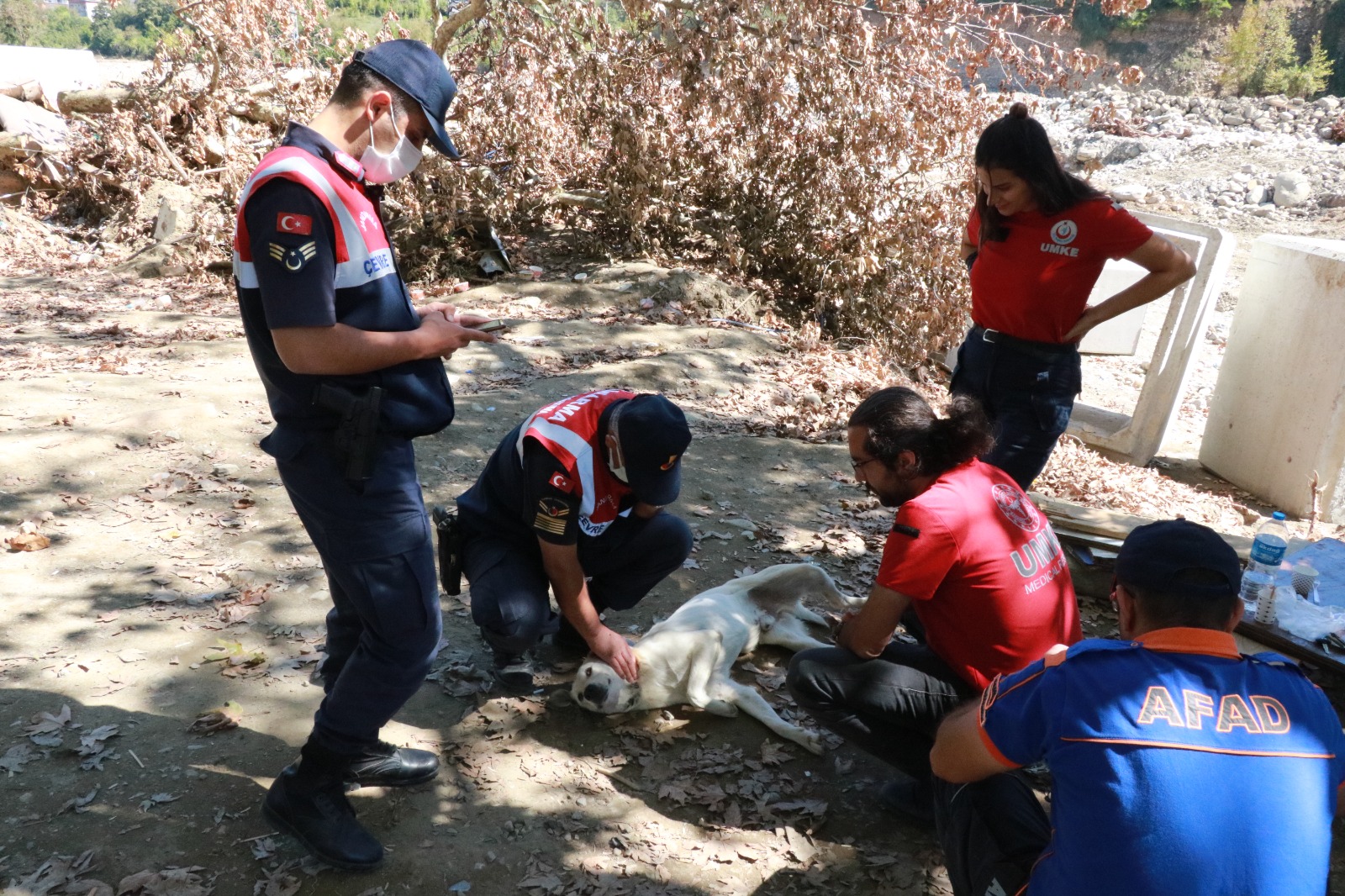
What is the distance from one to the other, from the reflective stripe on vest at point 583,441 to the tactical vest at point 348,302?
58 centimetres

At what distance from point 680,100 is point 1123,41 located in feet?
108

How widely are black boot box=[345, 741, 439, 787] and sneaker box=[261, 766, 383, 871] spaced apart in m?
0.17

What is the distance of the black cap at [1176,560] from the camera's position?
1.77 metres

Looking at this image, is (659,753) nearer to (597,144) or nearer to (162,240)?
(597,144)

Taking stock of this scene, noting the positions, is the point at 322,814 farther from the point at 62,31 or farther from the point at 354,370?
the point at 62,31

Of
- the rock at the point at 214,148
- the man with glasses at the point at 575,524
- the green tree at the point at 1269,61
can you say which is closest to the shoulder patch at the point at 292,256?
the man with glasses at the point at 575,524

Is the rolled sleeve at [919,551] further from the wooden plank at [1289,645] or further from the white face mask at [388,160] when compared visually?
the wooden plank at [1289,645]

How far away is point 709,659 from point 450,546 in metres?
1.00

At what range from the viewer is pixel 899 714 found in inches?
107

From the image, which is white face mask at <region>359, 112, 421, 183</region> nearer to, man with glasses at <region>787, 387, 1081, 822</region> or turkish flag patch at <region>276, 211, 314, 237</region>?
turkish flag patch at <region>276, 211, 314, 237</region>

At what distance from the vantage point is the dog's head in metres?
3.16

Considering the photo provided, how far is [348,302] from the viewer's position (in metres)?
2.14

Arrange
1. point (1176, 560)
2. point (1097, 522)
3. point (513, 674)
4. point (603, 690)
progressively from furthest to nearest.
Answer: point (1097, 522)
point (513, 674)
point (603, 690)
point (1176, 560)

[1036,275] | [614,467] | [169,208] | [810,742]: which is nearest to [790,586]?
[810,742]
